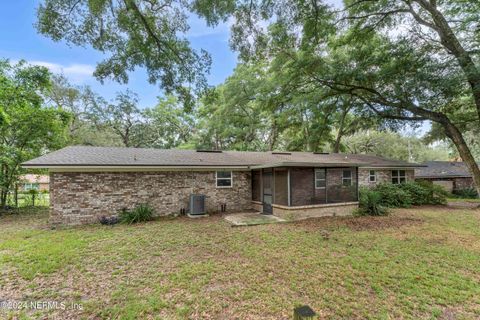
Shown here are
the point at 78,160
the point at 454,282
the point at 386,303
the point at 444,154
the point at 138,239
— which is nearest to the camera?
the point at 386,303

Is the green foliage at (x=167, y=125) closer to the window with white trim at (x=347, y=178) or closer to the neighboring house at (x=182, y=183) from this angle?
the neighboring house at (x=182, y=183)

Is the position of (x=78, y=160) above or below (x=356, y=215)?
above

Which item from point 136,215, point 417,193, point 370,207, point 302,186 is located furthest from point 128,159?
point 417,193

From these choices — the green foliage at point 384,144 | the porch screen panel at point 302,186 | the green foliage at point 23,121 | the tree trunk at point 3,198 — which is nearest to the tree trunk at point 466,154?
the porch screen panel at point 302,186

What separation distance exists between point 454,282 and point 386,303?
5.91 feet

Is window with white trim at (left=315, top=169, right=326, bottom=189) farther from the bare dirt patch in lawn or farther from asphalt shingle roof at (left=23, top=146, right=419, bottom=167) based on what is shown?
the bare dirt patch in lawn

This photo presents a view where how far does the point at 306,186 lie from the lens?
977 cm

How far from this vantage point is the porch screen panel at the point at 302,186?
955cm

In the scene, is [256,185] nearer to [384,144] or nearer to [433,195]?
[433,195]

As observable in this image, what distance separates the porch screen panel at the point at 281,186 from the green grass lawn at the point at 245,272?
2040 mm

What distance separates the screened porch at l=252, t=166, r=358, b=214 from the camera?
959 cm

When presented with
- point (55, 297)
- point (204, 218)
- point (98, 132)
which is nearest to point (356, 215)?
point (204, 218)

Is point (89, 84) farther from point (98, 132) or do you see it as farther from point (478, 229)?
point (478, 229)

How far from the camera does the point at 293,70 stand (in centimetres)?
1115
